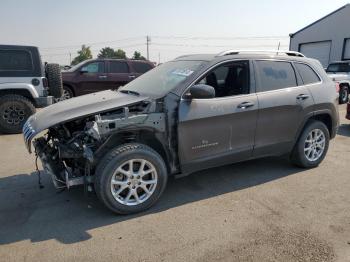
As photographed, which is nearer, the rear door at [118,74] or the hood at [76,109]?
the hood at [76,109]

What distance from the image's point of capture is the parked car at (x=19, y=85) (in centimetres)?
779

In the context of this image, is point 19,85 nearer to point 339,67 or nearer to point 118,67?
point 118,67

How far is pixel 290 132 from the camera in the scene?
4.85 metres

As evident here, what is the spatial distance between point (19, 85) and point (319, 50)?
2405cm

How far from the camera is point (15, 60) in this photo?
25.9ft

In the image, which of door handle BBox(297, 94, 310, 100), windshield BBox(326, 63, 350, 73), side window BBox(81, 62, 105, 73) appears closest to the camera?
door handle BBox(297, 94, 310, 100)

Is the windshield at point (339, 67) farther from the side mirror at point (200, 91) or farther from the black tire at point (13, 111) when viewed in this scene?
the side mirror at point (200, 91)

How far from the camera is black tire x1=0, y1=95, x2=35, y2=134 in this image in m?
7.75

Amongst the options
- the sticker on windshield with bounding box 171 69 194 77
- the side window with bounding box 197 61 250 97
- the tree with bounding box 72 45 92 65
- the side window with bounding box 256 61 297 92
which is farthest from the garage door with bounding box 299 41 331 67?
the tree with bounding box 72 45 92 65

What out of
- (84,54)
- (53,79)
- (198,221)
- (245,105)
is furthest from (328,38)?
(84,54)

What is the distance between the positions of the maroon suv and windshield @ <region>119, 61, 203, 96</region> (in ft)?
24.5

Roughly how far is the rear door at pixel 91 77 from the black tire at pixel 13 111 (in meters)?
4.27

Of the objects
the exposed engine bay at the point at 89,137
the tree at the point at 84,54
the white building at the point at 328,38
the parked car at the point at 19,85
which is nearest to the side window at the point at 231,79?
the exposed engine bay at the point at 89,137

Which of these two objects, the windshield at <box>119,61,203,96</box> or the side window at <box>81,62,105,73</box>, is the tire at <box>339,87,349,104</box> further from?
the windshield at <box>119,61,203,96</box>
